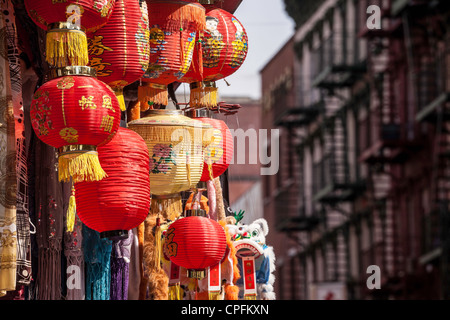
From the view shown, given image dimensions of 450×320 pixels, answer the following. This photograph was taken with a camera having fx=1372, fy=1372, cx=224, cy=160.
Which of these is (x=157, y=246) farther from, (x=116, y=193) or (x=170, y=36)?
(x=116, y=193)

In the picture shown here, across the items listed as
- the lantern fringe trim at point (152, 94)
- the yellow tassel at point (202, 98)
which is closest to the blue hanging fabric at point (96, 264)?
the lantern fringe trim at point (152, 94)

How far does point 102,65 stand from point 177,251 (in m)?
1.74

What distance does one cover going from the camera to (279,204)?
4403cm

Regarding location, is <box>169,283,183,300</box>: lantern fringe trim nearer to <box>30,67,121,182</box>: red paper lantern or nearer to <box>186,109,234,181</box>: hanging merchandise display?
<box>186,109,234,181</box>: hanging merchandise display

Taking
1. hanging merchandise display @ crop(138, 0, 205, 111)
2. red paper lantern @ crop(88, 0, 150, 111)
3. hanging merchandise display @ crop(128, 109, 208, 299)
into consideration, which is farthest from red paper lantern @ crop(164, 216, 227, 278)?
red paper lantern @ crop(88, 0, 150, 111)

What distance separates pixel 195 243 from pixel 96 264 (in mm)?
679

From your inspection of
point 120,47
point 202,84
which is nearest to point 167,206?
point 202,84

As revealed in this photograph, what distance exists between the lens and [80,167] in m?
7.42

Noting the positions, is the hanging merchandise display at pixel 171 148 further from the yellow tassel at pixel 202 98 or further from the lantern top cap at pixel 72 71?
the lantern top cap at pixel 72 71

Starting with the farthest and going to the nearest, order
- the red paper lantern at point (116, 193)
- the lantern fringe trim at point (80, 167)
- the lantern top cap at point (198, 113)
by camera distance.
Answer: the lantern top cap at point (198, 113), the red paper lantern at point (116, 193), the lantern fringe trim at point (80, 167)

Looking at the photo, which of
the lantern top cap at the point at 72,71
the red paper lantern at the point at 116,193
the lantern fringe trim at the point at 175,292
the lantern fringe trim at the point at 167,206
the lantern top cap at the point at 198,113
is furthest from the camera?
the lantern fringe trim at the point at 175,292

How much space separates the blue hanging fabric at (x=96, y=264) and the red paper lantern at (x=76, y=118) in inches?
65.6

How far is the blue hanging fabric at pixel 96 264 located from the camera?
29.7 feet
